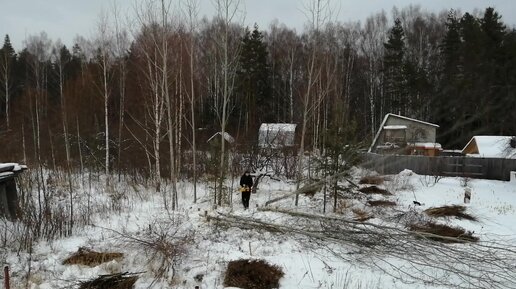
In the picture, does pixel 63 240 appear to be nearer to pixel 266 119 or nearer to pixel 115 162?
pixel 115 162

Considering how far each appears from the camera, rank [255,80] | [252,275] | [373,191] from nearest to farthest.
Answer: [252,275] < [373,191] < [255,80]

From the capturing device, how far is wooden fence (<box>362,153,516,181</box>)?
20.9 meters

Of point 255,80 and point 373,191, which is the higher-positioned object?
point 255,80

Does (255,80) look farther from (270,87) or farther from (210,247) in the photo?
(210,247)

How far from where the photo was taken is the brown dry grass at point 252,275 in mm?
6789

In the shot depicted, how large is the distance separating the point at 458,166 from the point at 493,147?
4315mm

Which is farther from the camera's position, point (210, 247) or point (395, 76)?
point (395, 76)

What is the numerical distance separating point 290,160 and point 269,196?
589cm

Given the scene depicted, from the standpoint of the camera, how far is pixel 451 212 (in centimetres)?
1156

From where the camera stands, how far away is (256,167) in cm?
2012

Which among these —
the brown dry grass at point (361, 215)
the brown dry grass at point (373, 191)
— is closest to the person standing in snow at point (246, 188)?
the brown dry grass at point (361, 215)

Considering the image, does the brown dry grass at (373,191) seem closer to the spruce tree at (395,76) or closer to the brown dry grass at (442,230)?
the brown dry grass at (442,230)

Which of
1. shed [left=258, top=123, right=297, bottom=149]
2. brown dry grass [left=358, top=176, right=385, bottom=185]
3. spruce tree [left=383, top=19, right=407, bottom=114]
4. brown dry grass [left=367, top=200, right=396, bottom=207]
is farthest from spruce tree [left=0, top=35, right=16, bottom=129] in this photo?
spruce tree [left=383, top=19, right=407, bottom=114]

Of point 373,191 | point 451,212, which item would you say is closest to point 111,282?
point 451,212
